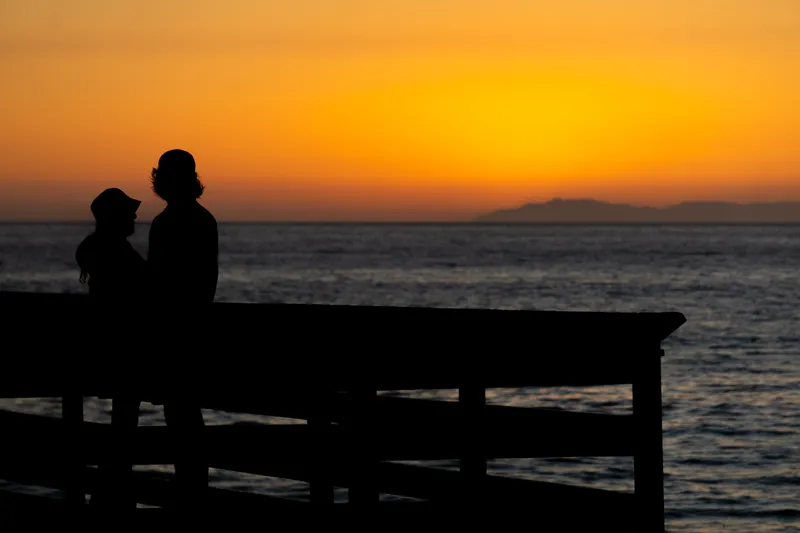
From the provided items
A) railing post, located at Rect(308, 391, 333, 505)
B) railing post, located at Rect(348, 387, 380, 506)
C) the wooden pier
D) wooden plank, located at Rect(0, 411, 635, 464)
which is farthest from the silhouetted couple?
railing post, located at Rect(348, 387, 380, 506)

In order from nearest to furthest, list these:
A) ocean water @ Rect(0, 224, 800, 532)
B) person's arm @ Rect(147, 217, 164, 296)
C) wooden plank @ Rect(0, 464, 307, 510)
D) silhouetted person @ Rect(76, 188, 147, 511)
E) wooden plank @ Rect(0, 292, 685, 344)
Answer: wooden plank @ Rect(0, 292, 685, 344) < silhouetted person @ Rect(76, 188, 147, 511) < wooden plank @ Rect(0, 464, 307, 510) < person's arm @ Rect(147, 217, 164, 296) < ocean water @ Rect(0, 224, 800, 532)

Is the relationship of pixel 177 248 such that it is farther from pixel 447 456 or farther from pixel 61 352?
pixel 447 456

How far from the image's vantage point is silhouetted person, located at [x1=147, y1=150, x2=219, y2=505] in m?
6.02

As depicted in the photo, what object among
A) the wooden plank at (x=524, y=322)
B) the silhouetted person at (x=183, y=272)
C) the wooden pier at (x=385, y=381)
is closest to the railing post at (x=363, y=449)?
the wooden pier at (x=385, y=381)

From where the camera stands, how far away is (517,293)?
71.4m

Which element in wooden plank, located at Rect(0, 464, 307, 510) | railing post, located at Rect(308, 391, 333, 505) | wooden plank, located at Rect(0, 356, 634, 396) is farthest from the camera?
wooden plank, located at Rect(0, 464, 307, 510)

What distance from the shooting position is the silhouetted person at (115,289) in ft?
19.7

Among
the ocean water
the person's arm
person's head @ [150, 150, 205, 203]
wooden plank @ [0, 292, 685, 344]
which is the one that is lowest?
the ocean water

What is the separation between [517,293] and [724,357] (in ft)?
116

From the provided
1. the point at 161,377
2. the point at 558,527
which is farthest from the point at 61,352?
the point at 558,527

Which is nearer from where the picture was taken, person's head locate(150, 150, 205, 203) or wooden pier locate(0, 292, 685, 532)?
wooden pier locate(0, 292, 685, 532)

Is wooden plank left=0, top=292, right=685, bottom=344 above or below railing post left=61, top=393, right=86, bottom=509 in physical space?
above

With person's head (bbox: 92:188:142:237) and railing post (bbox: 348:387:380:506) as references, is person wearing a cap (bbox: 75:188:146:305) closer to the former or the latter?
person's head (bbox: 92:188:142:237)

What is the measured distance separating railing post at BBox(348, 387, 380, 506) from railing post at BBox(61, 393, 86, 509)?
1.83 m
